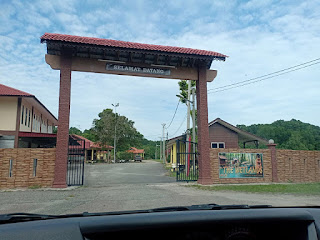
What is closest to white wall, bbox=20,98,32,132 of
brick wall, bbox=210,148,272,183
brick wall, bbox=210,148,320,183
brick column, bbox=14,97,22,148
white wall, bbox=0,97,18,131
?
brick column, bbox=14,97,22,148

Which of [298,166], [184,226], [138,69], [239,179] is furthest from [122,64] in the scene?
[184,226]

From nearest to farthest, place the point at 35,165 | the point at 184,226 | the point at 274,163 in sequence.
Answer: the point at 184,226
the point at 35,165
the point at 274,163

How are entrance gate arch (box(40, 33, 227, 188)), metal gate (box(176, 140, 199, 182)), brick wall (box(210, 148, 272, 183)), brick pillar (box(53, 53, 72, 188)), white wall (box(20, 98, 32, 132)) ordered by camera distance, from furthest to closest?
white wall (box(20, 98, 32, 132)) < metal gate (box(176, 140, 199, 182)) < brick wall (box(210, 148, 272, 183)) < entrance gate arch (box(40, 33, 227, 188)) < brick pillar (box(53, 53, 72, 188))

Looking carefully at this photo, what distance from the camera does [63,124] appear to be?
1233cm

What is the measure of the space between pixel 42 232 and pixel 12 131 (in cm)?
2141

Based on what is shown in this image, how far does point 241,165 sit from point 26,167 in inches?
441

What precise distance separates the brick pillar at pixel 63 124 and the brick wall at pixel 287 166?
7.63 m

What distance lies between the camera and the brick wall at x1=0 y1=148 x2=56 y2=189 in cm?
1173

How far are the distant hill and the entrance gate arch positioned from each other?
49.6 m

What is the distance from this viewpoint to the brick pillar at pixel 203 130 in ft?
44.2

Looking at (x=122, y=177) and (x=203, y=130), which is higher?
(x=203, y=130)

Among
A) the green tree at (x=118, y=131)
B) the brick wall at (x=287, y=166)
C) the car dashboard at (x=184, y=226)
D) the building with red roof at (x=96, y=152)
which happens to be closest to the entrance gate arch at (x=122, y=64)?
the brick wall at (x=287, y=166)

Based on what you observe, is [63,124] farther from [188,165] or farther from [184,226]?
[184,226]

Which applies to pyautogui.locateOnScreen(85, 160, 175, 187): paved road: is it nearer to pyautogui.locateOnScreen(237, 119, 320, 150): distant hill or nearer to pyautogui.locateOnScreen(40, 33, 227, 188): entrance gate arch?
pyautogui.locateOnScreen(40, 33, 227, 188): entrance gate arch
